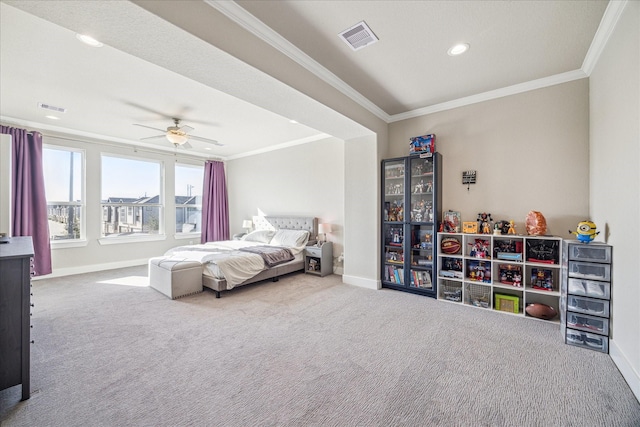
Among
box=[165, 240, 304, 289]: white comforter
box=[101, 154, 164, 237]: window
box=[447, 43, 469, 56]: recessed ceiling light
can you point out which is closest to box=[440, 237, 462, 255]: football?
box=[447, 43, 469, 56]: recessed ceiling light

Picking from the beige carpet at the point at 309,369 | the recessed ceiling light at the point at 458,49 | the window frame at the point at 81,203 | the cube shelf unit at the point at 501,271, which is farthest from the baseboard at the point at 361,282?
the window frame at the point at 81,203

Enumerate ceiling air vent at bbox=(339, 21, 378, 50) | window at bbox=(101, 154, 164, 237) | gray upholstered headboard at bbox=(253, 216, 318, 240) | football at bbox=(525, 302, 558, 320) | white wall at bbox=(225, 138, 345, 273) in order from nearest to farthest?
ceiling air vent at bbox=(339, 21, 378, 50) → football at bbox=(525, 302, 558, 320) → white wall at bbox=(225, 138, 345, 273) → gray upholstered headboard at bbox=(253, 216, 318, 240) → window at bbox=(101, 154, 164, 237)

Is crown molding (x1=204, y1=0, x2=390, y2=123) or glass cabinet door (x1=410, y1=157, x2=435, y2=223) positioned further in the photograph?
glass cabinet door (x1=410, y1=157, x2=435, y2=223)

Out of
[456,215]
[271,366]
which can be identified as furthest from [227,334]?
[456,215]

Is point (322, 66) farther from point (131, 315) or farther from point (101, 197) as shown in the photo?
point (101, 197)

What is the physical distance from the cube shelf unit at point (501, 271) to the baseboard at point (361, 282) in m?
0.92

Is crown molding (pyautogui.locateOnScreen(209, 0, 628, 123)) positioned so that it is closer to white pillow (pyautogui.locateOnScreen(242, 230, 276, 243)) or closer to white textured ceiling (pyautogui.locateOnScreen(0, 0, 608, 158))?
white textured ceiling (pyautogui.locateOnScreen(0, 0, 608, 158))

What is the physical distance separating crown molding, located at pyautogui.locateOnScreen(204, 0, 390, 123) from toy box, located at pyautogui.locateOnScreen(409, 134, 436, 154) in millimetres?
999

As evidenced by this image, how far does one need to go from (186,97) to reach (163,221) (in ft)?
13.0

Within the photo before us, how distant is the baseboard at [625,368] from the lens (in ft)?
5.60

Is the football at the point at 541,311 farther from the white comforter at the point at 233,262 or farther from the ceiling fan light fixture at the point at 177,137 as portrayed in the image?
the ceiling fan light fixture at the point at 177,137

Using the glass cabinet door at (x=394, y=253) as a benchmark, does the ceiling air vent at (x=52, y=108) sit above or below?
above

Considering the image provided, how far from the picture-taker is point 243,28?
210cm

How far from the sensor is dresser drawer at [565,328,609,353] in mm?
2221
